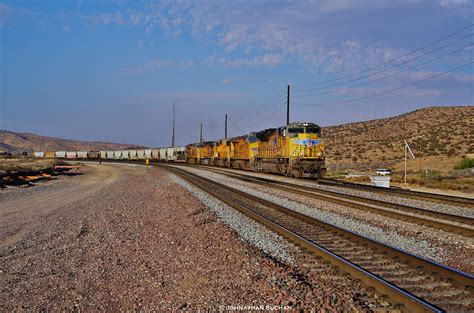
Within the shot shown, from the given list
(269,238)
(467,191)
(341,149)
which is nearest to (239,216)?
(269,238)

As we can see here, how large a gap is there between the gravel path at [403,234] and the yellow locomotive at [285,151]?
12.5 m

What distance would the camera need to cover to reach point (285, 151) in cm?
2927

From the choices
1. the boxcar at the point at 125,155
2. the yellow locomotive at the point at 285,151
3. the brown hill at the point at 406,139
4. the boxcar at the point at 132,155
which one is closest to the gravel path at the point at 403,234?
the yellow locomotive at the point at 285,151

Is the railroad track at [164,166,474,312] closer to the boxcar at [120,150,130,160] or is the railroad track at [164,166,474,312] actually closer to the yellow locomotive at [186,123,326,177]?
the yellow locomotive at [186,123,326,177]

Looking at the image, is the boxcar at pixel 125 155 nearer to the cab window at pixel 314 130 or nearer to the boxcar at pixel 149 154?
the boxcar at pixel 149 154

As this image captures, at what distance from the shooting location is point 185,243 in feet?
29.1

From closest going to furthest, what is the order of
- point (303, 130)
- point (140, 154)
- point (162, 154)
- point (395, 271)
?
point (395, 271)
point (303, 130)
point (162, 154)
point (140, 154)

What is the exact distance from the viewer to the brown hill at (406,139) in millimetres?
52031

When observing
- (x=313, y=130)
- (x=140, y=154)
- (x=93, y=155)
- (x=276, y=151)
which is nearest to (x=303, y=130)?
(x=313, y=130)

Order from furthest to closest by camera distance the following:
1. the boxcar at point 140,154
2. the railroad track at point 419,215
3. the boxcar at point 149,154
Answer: the boxcar at point 140,154 → the boxcar at point 149,154 → the railroad track at point 419,215

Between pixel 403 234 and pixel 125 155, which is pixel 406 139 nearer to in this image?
pixel 125 155

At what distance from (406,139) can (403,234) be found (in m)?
64.2

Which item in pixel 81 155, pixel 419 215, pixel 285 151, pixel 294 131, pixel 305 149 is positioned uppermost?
pixel 294 131

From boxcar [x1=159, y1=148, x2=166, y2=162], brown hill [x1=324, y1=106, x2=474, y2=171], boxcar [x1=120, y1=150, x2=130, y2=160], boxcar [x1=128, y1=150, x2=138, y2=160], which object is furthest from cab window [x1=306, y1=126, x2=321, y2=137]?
boxcar [x1=120, y1=150, x2=130, y2=160]
